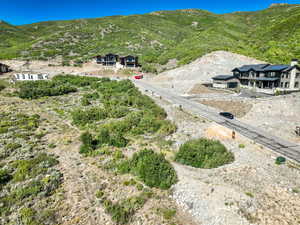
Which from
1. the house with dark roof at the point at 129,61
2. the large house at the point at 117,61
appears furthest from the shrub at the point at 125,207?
the large house at the point at 117,61

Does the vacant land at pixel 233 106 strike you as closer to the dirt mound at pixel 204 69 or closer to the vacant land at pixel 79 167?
the vacant land at pixel 79 167

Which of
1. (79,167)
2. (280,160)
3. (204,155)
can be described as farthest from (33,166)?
(280,160)

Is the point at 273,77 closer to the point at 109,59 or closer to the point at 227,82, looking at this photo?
A: the point at 227,82

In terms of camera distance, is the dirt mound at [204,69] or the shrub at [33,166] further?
the dirt mound at [204,69]

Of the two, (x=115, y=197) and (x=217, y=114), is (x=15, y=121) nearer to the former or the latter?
Answer: (x=115, y=197)

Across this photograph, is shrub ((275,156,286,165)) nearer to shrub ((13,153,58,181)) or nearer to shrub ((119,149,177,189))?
shrub ((119,149,177,189))
